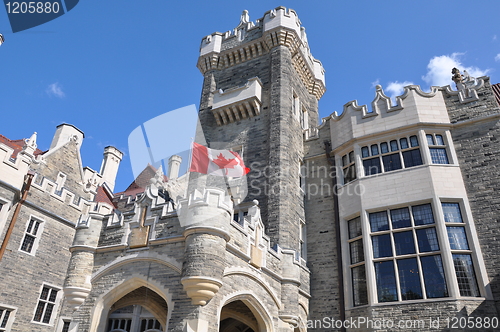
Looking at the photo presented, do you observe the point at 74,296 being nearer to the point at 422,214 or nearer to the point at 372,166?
the point at 372,166

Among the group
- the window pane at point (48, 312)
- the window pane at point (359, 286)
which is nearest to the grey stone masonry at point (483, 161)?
the window pane at point (359, 286)

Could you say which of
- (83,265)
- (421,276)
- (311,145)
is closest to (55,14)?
(83,265)

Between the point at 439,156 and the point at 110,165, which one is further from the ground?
the point at 110,165

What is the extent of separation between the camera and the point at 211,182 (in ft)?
62.6

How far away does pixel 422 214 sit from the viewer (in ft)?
49.6

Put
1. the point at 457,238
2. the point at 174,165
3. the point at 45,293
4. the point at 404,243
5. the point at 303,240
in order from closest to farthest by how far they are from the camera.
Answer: the point at 457,238 → the point at 404,243 → the point at 45,293 → the point at 303,240 → the point at 174,165

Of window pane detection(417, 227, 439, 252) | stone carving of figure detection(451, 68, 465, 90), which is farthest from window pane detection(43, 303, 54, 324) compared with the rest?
stone carving of figure detection(451, 68, 465, 90)

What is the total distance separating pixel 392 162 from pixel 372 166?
864mm

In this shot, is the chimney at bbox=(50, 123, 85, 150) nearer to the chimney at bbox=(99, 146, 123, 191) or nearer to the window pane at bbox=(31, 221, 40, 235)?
the chimney at bbox=(99, 146, 123, 191)

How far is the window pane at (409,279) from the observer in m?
13.9

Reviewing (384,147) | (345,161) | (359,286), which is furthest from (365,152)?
(359,286)

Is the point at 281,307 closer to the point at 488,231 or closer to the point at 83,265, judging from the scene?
the point at 83,265

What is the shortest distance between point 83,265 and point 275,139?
33.1 feet

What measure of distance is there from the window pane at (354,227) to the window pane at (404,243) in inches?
64.2
